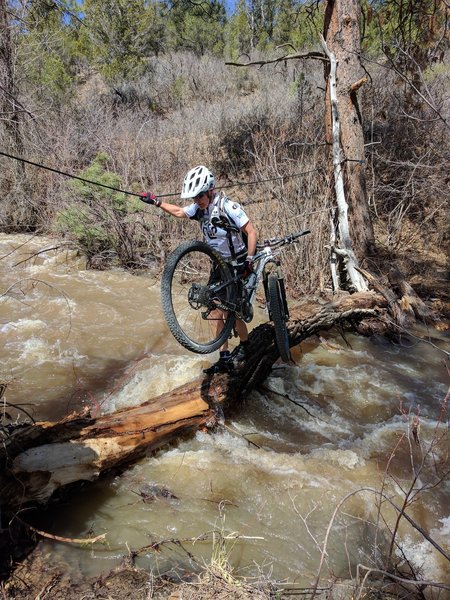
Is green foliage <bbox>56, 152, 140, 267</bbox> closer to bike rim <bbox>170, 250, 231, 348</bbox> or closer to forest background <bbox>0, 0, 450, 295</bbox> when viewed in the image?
forest background <bbox>0, 0, 450, 295</bbox>

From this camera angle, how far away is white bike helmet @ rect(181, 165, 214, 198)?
3.83m

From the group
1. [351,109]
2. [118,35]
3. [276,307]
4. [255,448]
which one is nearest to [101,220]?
[351,109]

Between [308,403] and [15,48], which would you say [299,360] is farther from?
[15,48]

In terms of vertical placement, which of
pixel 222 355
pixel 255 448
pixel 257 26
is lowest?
pixel 255 448

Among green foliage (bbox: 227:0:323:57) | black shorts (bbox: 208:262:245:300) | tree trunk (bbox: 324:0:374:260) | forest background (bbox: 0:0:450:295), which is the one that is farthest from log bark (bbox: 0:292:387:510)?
green foliage (bbox: 227:0:323:57)

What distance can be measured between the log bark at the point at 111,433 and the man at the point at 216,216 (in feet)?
1.04

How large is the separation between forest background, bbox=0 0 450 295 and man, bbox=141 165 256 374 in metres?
0.85

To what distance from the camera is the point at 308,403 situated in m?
4.83

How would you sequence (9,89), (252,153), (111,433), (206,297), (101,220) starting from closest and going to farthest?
(111,433) < (206,297) < (252,153) < (101,220) < (9,89)

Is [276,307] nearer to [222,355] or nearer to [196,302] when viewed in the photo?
[222,355]

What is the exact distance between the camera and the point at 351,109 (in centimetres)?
691

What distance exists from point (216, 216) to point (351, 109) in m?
4.10

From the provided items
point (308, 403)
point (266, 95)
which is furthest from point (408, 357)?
point (266, 95)

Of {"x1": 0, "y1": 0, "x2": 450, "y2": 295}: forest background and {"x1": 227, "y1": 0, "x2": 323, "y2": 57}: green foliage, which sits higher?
{"x1": 227, "y1": 0, "x2": 323, "y2": 57}: green foliage
